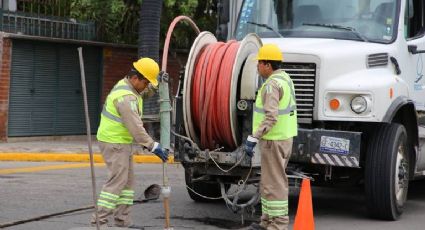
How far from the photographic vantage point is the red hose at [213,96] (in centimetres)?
790

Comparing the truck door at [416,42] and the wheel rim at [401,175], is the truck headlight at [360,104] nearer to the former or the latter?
the wheel rim at [401,175]

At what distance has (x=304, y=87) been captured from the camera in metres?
8.36

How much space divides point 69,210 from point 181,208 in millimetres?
1352

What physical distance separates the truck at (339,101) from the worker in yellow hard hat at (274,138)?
327mm

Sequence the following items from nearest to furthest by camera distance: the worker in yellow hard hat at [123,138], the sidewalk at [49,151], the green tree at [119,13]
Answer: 1. the worker in yellow hard hat at [123,138]
2. the sidewalk at [49,151]
3. the green tree at [119,13]

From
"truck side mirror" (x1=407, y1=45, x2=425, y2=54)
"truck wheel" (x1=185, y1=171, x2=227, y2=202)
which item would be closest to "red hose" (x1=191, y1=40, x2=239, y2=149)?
"truck wheel" (x1=185, y1=171, x2=227, y2=202)

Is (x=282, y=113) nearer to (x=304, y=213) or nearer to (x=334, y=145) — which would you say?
(x=334, y=145)

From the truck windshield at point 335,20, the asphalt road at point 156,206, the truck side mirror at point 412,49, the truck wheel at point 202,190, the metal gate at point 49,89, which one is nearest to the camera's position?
the asphalt road at point 156,206

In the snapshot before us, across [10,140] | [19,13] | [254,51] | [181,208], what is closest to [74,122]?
[10,140]

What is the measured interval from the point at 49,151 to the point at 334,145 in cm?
863

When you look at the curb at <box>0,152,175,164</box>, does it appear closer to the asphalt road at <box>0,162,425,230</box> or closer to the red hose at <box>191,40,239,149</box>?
the asphalt road at <box>0,162,425,230</box>

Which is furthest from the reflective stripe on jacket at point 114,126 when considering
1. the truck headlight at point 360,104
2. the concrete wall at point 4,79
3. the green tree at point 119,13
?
the concrete wall at point 4,79

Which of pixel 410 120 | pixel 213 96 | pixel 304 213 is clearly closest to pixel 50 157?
pixel 213 96

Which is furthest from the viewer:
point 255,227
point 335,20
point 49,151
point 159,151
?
point 49,151
